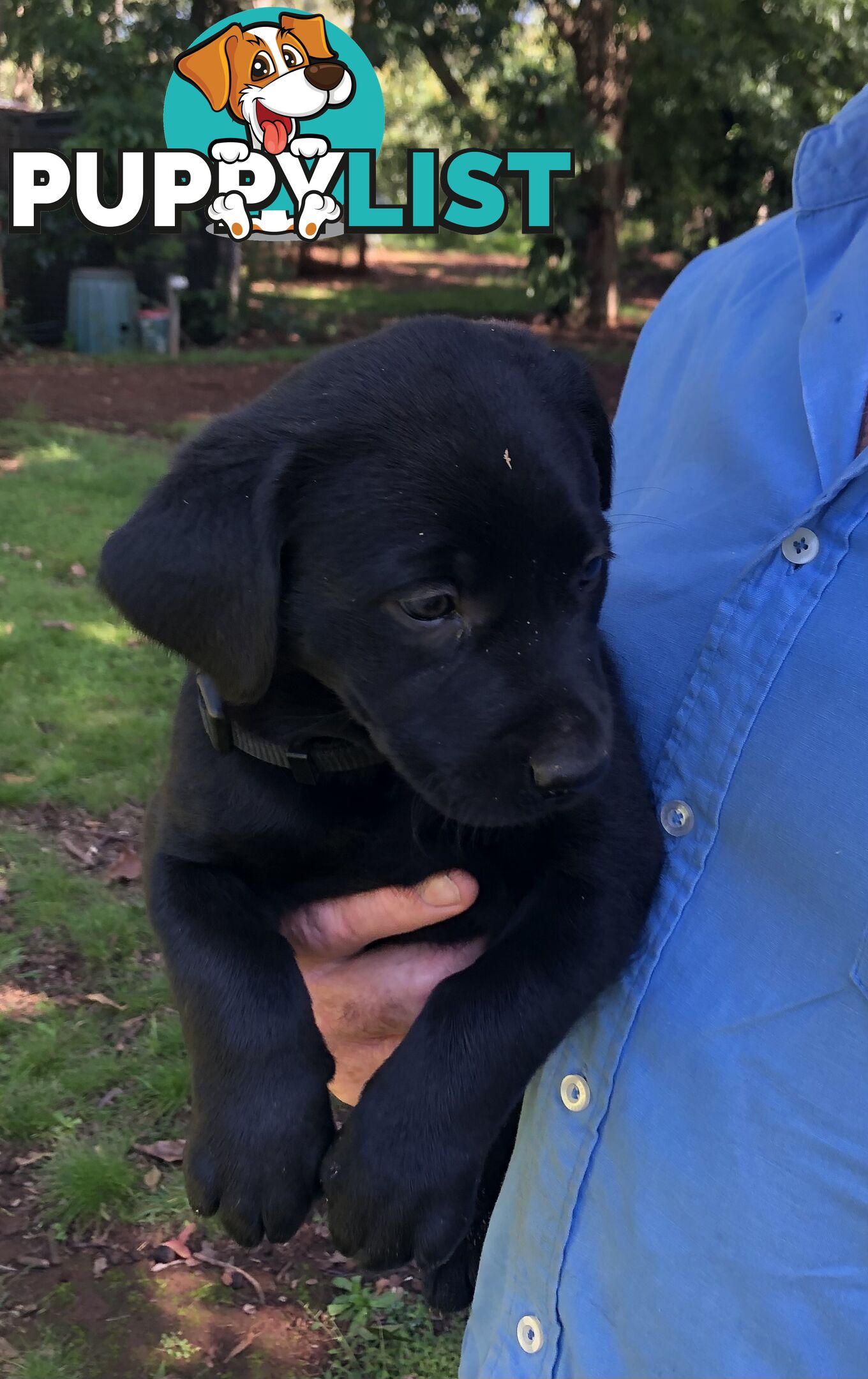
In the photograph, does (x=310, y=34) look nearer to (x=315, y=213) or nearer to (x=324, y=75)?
(x=324, y=75)

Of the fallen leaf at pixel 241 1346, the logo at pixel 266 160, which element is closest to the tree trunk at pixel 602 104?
the logo at pixel 266 160

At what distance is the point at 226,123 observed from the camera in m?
12.0

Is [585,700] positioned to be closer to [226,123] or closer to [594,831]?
[594,831]

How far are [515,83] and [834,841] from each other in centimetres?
1561

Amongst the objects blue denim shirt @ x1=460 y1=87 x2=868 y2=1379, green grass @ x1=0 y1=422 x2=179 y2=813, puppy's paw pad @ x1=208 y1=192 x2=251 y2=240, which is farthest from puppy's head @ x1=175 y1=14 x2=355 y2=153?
blue denim shirt @ x1=460 y1=87 x2=868 y2=1379

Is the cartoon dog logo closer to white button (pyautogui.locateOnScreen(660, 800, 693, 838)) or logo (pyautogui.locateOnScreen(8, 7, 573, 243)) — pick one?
logo (pyautogui.locateOnScreen(8, 7, 573, 243))

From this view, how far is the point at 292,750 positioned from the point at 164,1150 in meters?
1.75

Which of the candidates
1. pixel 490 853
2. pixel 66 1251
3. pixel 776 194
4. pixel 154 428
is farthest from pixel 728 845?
pixel 776 194

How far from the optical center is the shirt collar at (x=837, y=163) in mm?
1664

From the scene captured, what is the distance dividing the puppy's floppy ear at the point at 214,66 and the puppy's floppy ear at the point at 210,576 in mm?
11847

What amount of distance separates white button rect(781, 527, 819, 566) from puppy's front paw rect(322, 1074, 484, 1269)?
770mm

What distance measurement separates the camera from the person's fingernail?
5.47 ft

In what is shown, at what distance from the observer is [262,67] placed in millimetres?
11773

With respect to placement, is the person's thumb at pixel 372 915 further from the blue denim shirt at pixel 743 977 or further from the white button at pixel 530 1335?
the white button at pixel 530 1335
